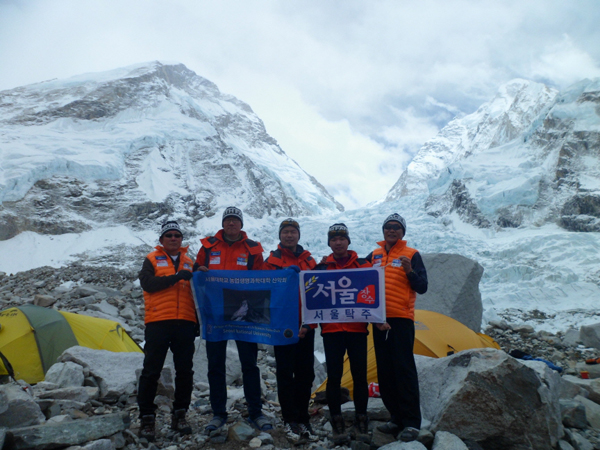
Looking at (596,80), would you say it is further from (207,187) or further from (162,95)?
(162,95)

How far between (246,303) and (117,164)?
1893 inches

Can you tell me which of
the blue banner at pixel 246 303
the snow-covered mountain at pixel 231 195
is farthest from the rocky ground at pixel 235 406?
the snow-covered mountain at pixel 231 195

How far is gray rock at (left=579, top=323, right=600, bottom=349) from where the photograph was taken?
9.64 metres

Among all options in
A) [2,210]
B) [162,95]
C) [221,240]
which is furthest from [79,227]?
[221,240]

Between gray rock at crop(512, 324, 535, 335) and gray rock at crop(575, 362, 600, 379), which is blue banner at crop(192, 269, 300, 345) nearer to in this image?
gray rock at crop(575, 362, 600, 379)

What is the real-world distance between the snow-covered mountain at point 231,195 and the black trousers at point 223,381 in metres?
13.2

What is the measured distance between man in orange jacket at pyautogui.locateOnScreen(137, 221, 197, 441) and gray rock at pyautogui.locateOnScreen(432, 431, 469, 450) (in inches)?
81.7

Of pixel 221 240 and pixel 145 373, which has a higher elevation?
pixel 221 240

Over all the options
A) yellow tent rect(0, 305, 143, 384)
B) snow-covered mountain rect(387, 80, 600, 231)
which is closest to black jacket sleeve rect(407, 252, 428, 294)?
yellow tent rect(0, 305, 143, 384)

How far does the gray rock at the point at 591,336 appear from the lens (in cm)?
964

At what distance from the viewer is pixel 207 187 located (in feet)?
174

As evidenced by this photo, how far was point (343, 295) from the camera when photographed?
12.0 ft

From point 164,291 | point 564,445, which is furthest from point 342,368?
point 564,445

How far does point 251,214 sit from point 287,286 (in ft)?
161
